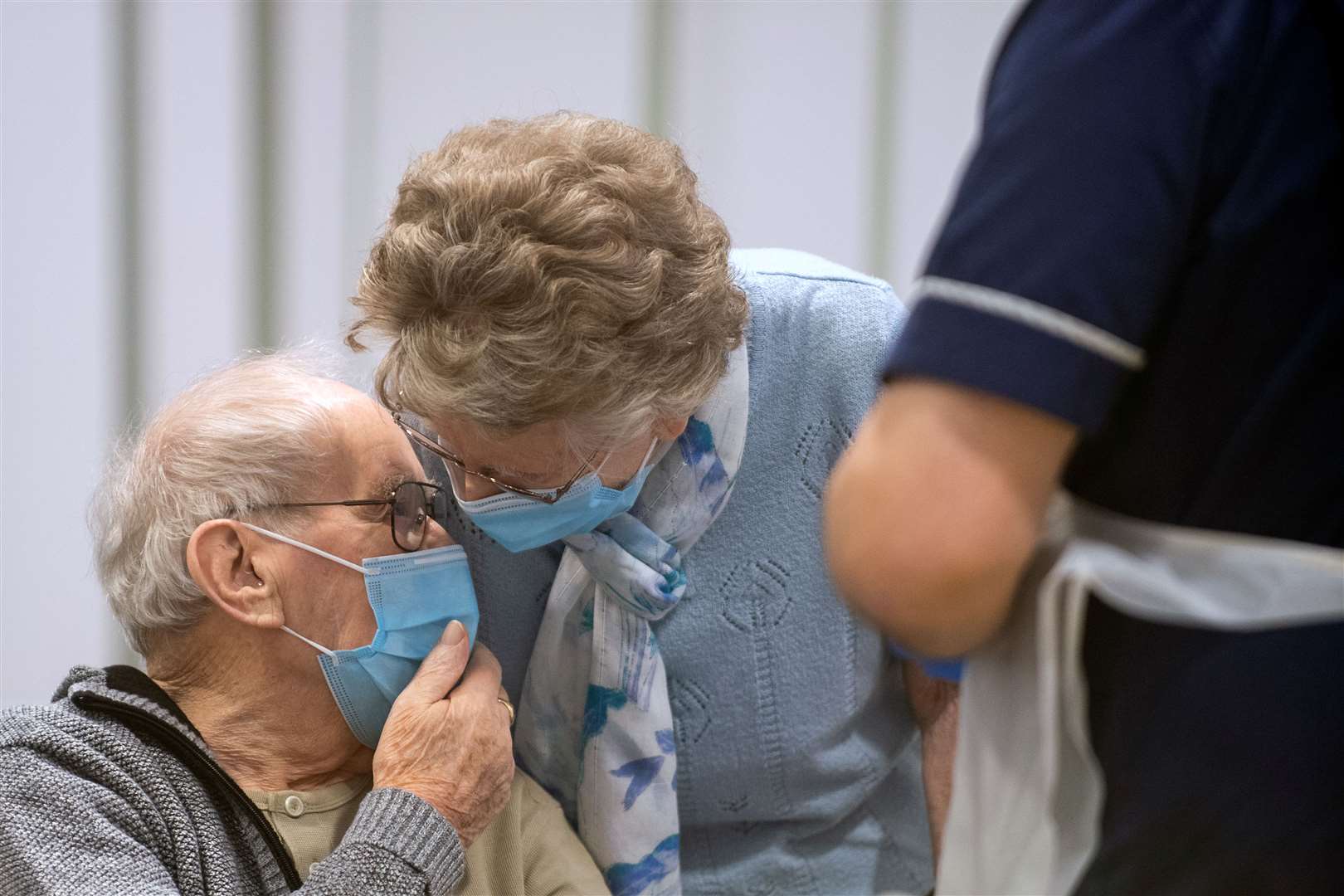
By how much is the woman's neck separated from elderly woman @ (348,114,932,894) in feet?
0.85

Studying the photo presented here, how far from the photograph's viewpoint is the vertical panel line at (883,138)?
2.56m

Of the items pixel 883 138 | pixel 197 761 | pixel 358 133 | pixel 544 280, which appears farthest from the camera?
pixel 883 138

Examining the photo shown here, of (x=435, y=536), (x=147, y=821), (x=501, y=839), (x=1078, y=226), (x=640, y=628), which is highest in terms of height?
(x=1078, y=226)

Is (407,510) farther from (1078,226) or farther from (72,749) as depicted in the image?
(1078,226)

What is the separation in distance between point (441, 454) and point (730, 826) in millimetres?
665

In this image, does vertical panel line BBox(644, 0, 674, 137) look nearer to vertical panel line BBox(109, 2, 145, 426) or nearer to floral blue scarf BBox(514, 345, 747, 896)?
vertical panel line BBox(109, 2, 145, 426)

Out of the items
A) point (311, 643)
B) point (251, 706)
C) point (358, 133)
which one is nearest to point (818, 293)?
point (311, 643)

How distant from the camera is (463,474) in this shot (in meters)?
1.49

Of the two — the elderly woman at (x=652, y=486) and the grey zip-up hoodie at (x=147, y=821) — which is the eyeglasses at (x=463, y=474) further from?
the grey zip-up hoodie at (x=147, y=821)

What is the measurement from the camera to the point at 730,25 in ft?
8.20

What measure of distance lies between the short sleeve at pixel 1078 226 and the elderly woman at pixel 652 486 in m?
0.74

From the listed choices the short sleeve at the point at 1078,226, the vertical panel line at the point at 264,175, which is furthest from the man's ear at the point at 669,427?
the vertical panel line at the point at 264,175

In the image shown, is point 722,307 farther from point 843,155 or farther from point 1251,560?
point 843,155

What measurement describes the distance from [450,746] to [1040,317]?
3.36ft
